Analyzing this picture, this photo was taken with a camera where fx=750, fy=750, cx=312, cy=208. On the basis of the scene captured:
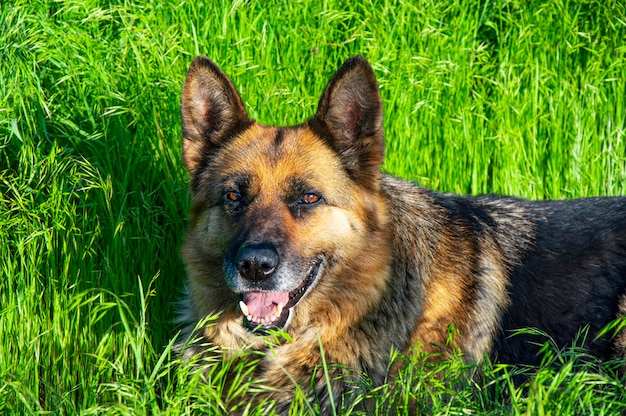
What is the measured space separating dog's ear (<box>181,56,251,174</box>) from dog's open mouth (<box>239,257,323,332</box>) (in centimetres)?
89

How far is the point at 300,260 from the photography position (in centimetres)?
367

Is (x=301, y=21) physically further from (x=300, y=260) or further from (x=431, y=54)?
(x=300, y=260)

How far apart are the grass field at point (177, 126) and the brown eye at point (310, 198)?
3.02 ft

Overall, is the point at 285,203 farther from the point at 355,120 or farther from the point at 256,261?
the point at 355,120

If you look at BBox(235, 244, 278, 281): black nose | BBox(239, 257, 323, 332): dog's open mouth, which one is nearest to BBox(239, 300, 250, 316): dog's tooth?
BBox(239, 257, 323, 332): dog's open mouth

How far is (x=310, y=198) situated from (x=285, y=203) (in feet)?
0.44

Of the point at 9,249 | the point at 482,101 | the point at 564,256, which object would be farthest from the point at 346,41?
the point at 9,249

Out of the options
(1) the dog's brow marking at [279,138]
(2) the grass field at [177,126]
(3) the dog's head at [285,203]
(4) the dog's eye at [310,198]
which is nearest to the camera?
(3) the dog's head at [285,203]

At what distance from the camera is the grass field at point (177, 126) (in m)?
4.36

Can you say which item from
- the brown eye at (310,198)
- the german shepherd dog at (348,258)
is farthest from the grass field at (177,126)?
the brown eye at (310,198)

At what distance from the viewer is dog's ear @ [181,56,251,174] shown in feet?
13.1

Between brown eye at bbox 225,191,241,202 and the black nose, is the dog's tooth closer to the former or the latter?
the black nose

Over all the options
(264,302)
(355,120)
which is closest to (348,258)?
(264,302)

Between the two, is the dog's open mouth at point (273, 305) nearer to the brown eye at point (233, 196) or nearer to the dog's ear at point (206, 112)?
the brown eye at point (233, 196)
